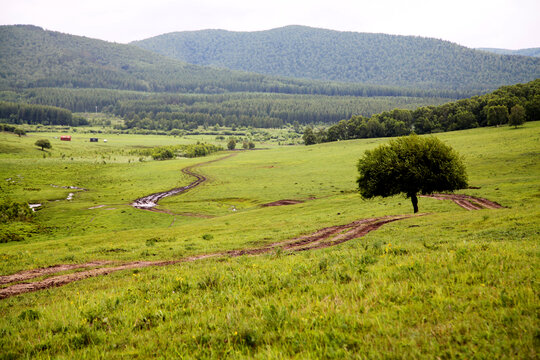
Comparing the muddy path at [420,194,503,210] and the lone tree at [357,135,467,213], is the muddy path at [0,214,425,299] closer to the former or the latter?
the lone tree at [357,135,467,213]

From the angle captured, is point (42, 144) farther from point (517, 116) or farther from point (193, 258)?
point (517, 116)

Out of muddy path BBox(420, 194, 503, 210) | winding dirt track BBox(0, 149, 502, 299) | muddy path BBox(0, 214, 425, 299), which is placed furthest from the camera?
muddy path BBox(420, 194, 503, 210)

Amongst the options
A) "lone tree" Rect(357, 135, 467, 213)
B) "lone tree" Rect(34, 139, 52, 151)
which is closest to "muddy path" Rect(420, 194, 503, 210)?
"lone tree" Rect(357, 135, 467, 213)

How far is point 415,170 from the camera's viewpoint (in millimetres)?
41312

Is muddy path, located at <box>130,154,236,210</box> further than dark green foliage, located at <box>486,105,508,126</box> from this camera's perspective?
No

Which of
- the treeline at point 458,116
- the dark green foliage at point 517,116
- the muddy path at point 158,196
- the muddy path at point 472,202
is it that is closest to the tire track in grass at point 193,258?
the muddy path at point 472,202

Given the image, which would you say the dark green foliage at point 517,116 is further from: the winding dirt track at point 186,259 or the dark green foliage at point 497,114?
the winding dirt track at point 186,259

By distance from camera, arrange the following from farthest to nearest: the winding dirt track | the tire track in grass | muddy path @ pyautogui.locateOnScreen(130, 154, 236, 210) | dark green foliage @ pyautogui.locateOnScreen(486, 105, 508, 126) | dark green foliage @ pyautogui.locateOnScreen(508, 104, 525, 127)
A: dark green foliage @ pyautogui.locateOnScreen(486, 105, 508, 126), dark green foliage @ pyautogui.locateOnScreen(508, 104, 525, 127), muddy path @ pyautogui.locateOnScreen(130, 154, 236, 210), the winding dirt track, the tire track in grass

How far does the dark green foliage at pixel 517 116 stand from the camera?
4734 inches

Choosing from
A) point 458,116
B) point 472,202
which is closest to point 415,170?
point 472,202

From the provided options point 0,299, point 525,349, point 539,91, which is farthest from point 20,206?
point 539,91

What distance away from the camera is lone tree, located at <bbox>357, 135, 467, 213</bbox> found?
138 ft

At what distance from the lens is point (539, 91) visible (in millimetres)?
137500

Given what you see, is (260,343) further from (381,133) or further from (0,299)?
(381,133)
